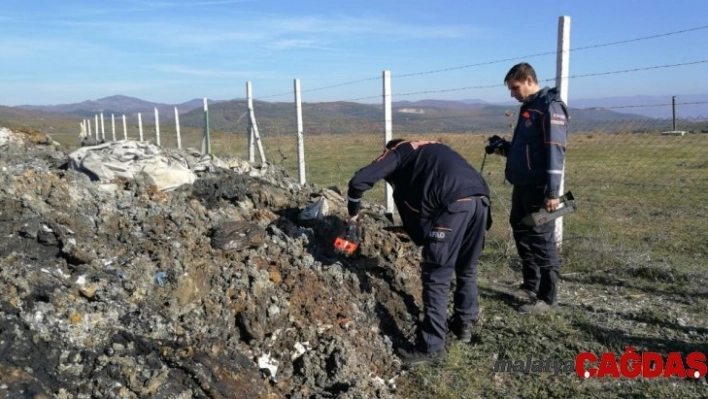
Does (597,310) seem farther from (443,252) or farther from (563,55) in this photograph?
(563,55)

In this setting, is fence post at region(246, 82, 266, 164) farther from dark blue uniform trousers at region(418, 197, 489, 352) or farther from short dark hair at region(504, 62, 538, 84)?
dark blue uniform trousers at region(418, 197, 489, 352)

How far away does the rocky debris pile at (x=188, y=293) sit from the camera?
3043 millimetres

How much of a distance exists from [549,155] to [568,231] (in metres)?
4.27

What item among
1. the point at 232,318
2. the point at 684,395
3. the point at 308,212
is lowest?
the point at 684,395

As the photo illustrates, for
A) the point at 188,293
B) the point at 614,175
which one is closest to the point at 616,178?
the point at 614,175

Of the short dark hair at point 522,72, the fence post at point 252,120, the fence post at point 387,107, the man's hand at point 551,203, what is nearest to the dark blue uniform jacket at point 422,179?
the man's hand at point 551,203

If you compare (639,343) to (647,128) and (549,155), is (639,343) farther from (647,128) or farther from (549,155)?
(647,128)

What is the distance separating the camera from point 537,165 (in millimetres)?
4625

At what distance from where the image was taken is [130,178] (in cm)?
534

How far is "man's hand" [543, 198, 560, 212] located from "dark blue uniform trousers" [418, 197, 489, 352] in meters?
Answer: 0.67

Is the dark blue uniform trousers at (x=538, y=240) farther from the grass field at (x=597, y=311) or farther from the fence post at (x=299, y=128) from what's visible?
the fence post at (x=299, y=128)

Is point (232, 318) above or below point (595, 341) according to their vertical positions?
above

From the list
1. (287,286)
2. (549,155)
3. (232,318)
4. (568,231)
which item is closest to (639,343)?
(549,155)

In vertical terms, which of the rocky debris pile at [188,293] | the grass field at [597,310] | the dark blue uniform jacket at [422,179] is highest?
the dark blue uniform jacket at [422,179]
